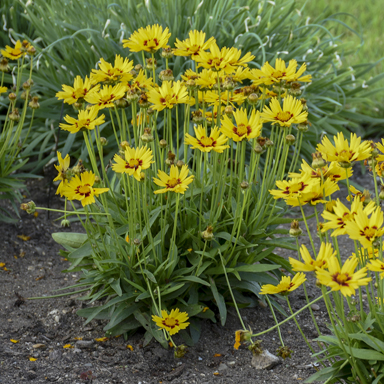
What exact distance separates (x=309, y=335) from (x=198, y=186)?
2.44ft

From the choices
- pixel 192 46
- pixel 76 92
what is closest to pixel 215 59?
pixel 192 46

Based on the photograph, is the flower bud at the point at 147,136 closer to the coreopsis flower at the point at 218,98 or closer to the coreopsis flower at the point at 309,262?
the coreopsis flower at the point at 218,98

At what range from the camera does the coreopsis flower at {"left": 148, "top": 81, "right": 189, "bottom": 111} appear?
64.9 inches

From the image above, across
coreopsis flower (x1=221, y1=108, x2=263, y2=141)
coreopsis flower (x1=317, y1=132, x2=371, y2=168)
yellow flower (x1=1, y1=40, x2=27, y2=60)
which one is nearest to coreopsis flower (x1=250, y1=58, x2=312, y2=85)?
coreopsis flower (x1=221, y1=108, x2=263, y2=141)

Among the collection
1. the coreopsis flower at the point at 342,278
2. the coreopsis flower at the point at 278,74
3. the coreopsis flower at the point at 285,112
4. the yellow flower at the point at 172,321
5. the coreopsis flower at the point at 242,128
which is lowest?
the yellow flower at the point at 172,321

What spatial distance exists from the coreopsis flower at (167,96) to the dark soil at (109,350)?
89 cm

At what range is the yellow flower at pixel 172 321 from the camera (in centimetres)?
171

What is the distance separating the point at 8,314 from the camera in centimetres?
213

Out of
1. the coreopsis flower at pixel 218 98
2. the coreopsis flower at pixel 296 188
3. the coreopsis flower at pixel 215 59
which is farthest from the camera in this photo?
the coreopsis flower at pixel 218 98

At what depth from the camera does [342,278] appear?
1.12 metres

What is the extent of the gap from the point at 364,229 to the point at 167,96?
77 cm

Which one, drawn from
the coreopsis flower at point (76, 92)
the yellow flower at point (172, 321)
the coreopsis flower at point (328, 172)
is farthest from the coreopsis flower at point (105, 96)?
the yellow flower at point (172, 321)

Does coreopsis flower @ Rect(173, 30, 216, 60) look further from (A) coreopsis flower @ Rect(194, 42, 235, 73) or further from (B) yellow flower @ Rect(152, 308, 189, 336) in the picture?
(B) yellow flower @ Rect(152, 308, 189, 336)

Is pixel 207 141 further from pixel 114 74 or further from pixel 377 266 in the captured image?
pixel 377 266
